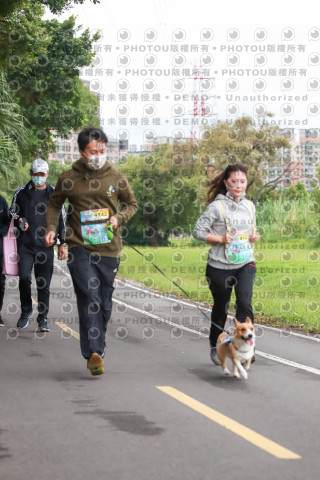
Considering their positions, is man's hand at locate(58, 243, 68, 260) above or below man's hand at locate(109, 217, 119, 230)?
below

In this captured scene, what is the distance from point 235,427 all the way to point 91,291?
2605 millimetres

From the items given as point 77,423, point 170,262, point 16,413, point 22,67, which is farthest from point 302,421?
point 170,262

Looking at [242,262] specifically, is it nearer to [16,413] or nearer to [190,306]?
[16,413]

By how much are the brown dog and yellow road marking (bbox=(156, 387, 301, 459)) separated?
771 mm

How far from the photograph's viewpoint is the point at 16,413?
6250mm

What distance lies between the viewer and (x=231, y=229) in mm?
8086

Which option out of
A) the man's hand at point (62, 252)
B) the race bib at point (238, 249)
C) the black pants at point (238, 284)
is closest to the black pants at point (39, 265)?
the man's hand at point (62, 252)

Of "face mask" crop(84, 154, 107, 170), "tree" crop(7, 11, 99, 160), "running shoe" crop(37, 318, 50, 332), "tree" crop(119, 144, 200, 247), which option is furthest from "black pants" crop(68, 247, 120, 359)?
"tree" crop(119, 144, 200, 247)

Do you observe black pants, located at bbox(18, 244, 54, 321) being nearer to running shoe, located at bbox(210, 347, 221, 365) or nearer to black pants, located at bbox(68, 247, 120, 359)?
black pants, located at bbox(68, 247, 120, 359)

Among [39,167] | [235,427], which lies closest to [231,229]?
[235,427]

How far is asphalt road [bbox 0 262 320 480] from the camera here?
482cm

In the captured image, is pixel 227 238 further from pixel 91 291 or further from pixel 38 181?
pixel 38 181

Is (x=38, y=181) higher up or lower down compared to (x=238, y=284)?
higher up

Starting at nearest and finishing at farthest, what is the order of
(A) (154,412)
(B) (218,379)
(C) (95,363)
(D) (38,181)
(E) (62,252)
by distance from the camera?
(A) (154,412) < (C) (95,363) < (B) (218,379) < (E) (62,252) < (D) (38,181)
